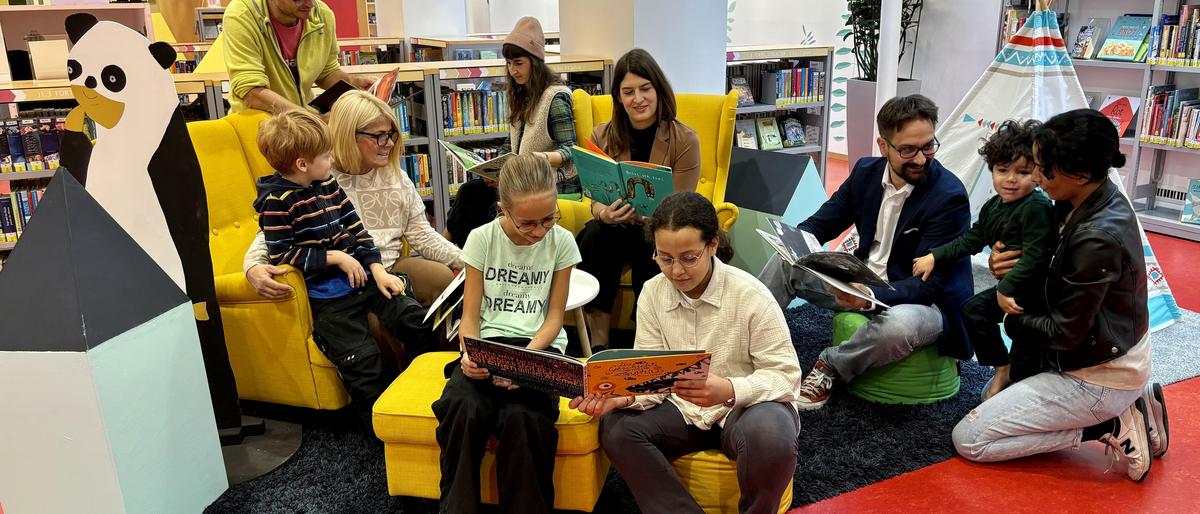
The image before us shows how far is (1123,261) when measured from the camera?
7.83 ft

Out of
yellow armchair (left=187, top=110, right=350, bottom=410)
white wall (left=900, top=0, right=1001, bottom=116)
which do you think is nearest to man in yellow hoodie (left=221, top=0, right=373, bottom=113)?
yellow armchair (left=187, top=110, right=350, bottom=410)

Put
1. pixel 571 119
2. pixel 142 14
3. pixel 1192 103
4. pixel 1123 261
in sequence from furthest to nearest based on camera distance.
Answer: pixel 142 14 → pixel 1192 103 → pixel 571 119 → pixel 1123 261

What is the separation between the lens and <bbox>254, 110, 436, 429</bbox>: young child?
2.74m

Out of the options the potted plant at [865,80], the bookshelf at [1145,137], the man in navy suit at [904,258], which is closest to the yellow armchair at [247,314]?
the man in navy suit at [904,258]

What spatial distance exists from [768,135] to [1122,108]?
2.34 meters

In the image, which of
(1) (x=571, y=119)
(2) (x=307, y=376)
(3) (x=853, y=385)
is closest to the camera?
(2) (x=307, y=376)

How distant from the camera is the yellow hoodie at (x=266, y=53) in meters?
3.34

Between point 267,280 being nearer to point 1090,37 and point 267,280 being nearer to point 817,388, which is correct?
point 817,388

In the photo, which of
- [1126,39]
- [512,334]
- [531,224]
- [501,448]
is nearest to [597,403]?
[501,448]

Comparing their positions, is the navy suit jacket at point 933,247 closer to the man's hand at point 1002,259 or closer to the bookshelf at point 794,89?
the man's hand at point 1002,259

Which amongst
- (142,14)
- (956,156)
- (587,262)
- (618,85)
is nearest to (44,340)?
(587,262)

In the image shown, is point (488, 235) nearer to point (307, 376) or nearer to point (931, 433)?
point (307, 376)

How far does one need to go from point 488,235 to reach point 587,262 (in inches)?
39.4

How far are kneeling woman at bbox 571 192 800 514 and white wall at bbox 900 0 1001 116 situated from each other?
17.3 ft
